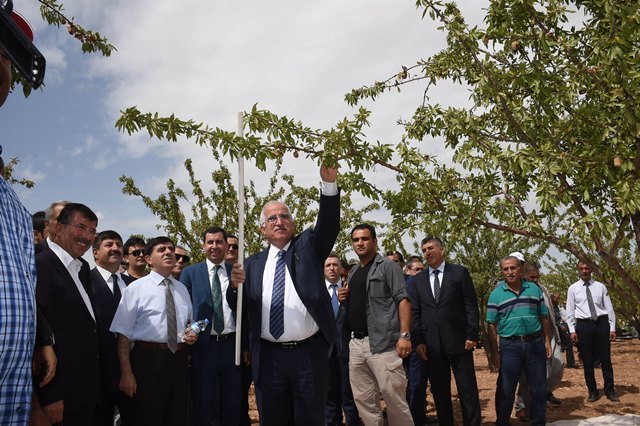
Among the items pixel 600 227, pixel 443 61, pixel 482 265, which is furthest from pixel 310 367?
pixel 482 265

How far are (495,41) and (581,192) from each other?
1.59m

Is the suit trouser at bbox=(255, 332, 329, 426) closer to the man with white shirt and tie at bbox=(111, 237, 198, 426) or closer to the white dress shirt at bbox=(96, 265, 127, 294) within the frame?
the man with white shirt and tie at bbox=(111, 237, 198, 426)

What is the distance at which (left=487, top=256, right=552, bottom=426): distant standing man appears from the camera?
6.96 m

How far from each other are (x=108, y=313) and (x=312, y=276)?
2.41 metres

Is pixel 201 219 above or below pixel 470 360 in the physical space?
above


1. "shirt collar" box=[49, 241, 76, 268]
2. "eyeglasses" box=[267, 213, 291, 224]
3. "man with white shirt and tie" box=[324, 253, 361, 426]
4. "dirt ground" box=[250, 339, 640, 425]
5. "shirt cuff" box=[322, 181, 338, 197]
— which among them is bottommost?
"dirt ground" box=[250, 339, 640, 425]

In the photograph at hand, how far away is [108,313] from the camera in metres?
5.70

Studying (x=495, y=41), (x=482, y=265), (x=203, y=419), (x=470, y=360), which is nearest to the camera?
(x=495, y=41)

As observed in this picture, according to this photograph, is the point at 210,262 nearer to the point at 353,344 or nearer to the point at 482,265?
the point at 353,344

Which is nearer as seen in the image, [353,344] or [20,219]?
[20,219]

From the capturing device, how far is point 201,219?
11.8 m

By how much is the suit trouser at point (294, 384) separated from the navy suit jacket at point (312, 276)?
10 cm

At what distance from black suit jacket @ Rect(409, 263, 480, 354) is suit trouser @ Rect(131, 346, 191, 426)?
3.41m

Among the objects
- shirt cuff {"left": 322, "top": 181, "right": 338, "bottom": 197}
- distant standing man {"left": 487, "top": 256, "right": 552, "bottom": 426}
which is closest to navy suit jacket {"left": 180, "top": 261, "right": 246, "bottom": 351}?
shirt cuff {"left": 322, "top": 181, "right": 338, "bottom": 197}
